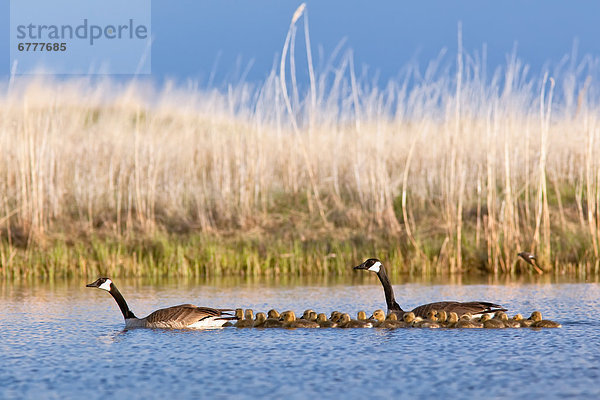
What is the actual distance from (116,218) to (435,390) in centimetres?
1310

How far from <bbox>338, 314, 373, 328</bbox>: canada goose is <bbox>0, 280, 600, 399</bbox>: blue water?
7.2 inches

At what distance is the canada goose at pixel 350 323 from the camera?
1005 centimetres

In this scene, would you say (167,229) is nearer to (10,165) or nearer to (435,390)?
(10,165)

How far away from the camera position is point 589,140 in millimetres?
16906

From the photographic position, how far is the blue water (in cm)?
696

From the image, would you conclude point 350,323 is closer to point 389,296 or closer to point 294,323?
point 294,323

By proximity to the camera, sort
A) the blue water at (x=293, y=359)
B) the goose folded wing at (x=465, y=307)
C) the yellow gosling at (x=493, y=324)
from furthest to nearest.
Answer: the goose folded wing at (x=465, y=307)
the yellow gosling at (x=493, y=324)
the blue water at (x=293, y=359)

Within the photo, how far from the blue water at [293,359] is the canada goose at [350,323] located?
184 millimetres

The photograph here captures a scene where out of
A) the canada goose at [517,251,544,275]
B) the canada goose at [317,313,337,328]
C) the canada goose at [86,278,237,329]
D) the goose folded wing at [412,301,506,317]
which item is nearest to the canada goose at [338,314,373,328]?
the canada goose at [317,313,337,328]

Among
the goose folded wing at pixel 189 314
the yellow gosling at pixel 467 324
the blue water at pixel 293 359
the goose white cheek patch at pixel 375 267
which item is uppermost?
the goose white cheek patch at pixel 375 267

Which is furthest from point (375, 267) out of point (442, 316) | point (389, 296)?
point (442, 316)

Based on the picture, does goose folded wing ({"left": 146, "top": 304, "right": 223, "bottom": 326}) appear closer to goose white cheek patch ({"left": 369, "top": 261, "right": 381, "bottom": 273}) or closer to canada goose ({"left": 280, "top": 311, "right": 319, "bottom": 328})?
canada goose ({"left": 280, "top": 311, "right": 319, "bottom": 328})

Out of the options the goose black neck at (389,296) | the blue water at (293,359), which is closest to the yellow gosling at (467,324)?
the blue water at (293,359)

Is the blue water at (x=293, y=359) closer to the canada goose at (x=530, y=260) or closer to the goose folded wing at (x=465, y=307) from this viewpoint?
the goose folded wing at (x=465, y=307)
